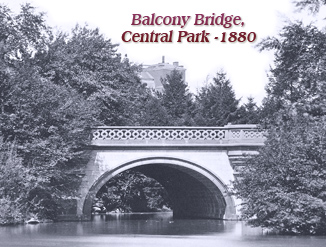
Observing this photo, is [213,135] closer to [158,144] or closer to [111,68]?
[158,144]

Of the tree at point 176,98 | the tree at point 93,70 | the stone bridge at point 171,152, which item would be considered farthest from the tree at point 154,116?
the stone bridge at point 171,152

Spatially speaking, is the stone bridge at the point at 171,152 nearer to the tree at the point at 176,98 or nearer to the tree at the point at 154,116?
the tree at the point at 154,116

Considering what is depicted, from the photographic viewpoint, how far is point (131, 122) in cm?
4112

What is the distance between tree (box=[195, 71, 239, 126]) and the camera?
46000mm

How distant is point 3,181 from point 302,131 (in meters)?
9.39

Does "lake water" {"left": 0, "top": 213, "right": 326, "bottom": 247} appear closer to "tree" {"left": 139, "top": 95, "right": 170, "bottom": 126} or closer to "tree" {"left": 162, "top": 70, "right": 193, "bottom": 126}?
"tree" {"left": 139, "top": 95, "right": 170, "bottom": 126}

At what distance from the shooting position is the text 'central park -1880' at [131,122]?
22.0 m

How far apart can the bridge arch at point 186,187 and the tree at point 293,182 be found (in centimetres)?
388

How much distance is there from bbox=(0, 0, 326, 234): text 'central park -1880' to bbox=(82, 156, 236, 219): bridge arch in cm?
11

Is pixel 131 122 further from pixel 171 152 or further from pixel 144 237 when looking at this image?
pixel 144 237

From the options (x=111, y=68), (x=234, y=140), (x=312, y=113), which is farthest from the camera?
(x=111, y=68)

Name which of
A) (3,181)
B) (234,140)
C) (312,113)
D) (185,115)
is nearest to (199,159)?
(234,140)

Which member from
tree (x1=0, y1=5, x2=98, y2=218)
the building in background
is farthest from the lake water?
the building in background

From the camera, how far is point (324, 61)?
65.9 feet
